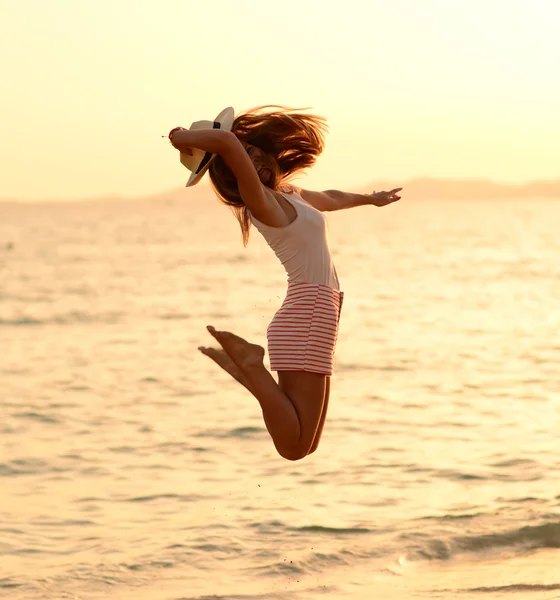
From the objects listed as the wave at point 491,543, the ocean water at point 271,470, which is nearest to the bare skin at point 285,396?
the ocean water at point 271,470

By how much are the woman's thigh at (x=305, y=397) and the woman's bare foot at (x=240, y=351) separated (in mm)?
187

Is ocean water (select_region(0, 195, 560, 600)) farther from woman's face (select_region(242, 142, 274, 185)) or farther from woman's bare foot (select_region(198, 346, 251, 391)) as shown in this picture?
woman's face (select_region(242, 142, 274, 185))

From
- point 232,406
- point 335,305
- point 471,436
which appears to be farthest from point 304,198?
point 232,406

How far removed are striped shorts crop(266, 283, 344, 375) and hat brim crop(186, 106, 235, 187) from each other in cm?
85

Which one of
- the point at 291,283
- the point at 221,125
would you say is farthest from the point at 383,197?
the point at 221,125

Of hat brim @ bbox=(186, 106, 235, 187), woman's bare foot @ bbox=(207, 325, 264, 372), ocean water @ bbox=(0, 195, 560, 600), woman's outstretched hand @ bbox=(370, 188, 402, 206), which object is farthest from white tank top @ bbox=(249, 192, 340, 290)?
ocean water @ bbox=(0, 195, 560, 600)

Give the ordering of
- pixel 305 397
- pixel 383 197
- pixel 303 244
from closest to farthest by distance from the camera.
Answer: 1. pixel 303 244
2. pixel 305 397
3. pixel 383 197

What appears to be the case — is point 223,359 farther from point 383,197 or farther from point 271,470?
point 271,470

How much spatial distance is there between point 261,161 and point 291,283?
73 cm

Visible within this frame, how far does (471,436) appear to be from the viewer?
1417cm

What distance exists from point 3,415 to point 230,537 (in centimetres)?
664

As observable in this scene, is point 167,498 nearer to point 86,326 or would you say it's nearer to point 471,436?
point 471,436

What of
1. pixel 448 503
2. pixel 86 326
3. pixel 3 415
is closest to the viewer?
pixel 448 503

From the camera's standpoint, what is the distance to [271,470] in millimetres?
12664
